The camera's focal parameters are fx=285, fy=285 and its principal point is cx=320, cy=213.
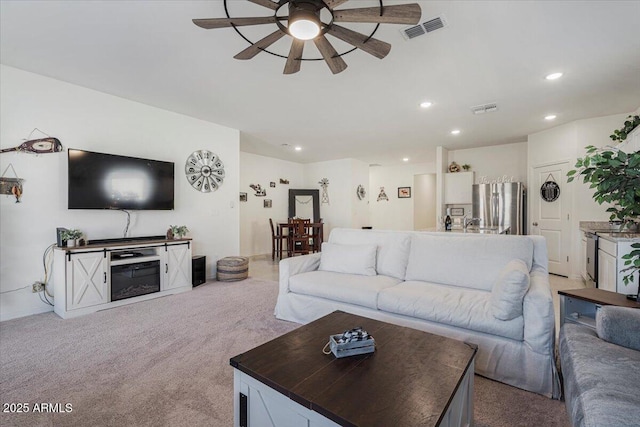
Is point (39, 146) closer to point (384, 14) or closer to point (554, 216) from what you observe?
point (384, 14)

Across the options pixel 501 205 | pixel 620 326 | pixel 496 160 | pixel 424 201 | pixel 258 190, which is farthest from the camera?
pixel 424 201

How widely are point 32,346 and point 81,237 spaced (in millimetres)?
1224

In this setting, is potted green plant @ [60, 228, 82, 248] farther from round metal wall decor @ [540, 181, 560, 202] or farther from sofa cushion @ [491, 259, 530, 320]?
round metal wall decor @ [540, 181, 560, 202]

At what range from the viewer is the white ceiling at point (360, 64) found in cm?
211

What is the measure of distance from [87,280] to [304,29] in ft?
10.8

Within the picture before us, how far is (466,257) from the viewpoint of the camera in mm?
2410

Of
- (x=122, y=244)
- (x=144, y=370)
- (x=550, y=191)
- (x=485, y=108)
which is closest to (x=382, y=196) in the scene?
(x=550, y=191)

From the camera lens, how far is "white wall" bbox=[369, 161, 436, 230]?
8.79m

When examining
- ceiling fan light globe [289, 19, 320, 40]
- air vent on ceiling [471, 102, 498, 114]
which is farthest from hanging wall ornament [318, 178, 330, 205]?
ceiling fan light globe [289, 19, 320, 40]

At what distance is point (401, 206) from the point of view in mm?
8984

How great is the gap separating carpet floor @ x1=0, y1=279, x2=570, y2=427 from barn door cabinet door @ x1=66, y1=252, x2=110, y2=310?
0.61 feet

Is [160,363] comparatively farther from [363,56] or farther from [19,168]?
[363,56]

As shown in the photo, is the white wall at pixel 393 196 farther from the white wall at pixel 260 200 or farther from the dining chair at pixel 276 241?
the dining chair at pixel 276 241

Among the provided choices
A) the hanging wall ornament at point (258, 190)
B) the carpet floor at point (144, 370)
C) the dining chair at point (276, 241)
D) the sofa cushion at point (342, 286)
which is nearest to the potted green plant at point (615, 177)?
the carpet floor at point (144, 370)
